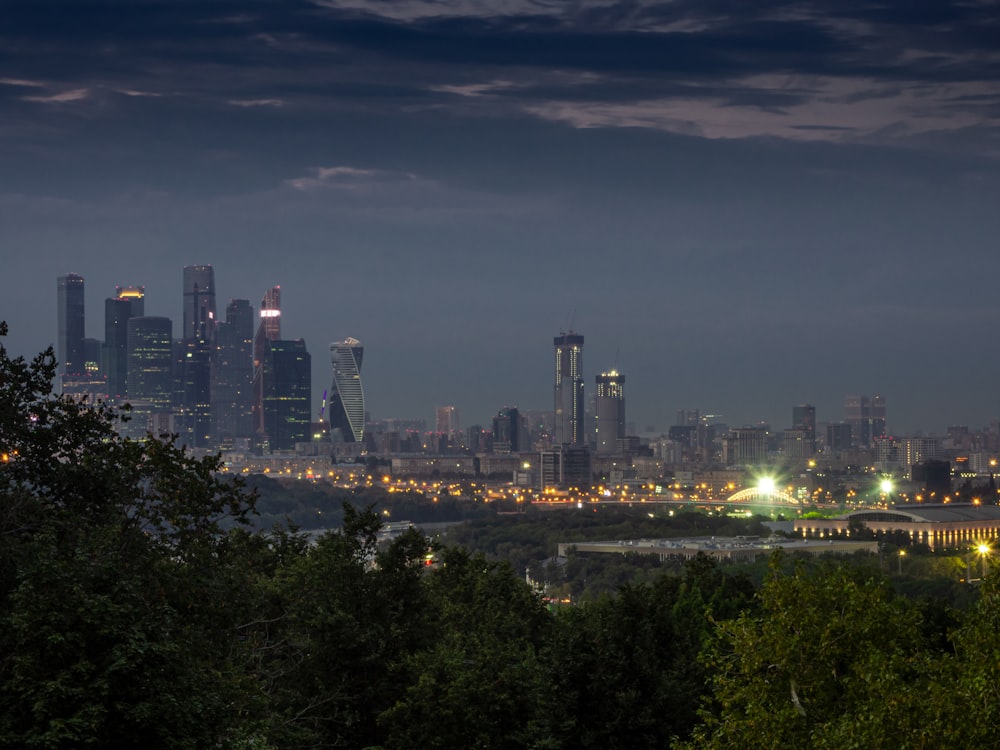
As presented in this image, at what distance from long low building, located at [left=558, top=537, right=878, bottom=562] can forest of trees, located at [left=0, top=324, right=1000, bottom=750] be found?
7404 cm

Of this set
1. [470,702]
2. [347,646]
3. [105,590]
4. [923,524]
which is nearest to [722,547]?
[923,524]

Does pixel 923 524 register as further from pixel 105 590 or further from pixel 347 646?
pixel 105 590

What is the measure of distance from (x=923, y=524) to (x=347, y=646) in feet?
362

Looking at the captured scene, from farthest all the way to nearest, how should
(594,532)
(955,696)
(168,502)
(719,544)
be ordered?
(594,532), (719,544), (168,502), (955,696)

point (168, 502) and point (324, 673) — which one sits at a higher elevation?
point (168, 502)

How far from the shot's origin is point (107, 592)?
18.7 meters

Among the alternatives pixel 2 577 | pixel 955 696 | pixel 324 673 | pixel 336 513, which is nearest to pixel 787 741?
pixel 955 696

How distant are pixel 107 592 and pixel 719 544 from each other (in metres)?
106

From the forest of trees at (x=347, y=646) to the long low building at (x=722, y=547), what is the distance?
7404cm

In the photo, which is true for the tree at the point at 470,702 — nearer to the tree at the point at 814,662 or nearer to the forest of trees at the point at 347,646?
the forest of trees at the point at 347,646

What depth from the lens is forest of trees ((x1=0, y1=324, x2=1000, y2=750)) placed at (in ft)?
56.7

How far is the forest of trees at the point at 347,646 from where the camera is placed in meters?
17.3

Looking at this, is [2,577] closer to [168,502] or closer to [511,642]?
[168,502]

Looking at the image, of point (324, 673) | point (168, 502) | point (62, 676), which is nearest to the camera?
point (62, 676)
